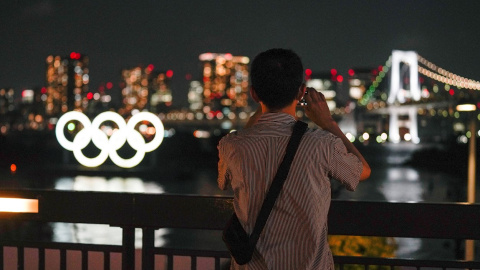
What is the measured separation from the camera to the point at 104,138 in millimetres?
45719

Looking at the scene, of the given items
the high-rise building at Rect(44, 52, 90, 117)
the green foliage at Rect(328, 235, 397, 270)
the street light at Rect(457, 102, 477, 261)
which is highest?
the high-rise building at Rect(44, 52, 90, 117)

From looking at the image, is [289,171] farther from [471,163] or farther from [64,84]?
[64,84]

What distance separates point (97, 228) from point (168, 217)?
26388mm

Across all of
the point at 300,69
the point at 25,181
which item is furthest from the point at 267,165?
the point at 25,181

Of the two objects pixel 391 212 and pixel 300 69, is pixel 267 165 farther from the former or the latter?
pixel 391 212

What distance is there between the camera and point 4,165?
222ft

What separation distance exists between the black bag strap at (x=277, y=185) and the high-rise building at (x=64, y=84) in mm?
127938

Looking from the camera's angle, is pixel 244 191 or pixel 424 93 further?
pixel 424 93

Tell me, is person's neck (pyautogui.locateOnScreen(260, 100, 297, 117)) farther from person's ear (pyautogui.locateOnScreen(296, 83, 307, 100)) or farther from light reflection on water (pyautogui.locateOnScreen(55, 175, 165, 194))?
light reflection on water (pyautogui.locateOnScreen(55, 175, 165, 194))

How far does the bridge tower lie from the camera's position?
67.2m

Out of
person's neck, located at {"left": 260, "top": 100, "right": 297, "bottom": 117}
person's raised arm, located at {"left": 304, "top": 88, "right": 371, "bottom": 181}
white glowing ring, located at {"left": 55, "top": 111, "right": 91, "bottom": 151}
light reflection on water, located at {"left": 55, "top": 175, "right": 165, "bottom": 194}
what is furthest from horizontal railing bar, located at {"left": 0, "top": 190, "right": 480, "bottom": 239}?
light reflection on water, located at {"left": 55, "top": 175, "right": 165, "bottom": 194}

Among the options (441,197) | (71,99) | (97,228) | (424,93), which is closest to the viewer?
(97,228)

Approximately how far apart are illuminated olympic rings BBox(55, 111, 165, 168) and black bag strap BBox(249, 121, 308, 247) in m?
35.2

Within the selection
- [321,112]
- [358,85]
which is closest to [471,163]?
[321,112]
